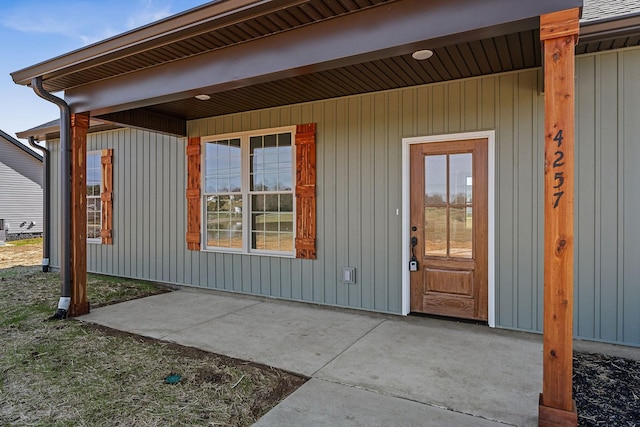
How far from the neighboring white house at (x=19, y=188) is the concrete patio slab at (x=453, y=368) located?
1591cm

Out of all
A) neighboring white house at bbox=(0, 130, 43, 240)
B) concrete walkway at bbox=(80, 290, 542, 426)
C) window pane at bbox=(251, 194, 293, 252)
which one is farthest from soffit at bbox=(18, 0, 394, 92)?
neighboring white house at bbox=(0, 130, 43, 240)

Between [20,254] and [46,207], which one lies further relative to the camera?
[20,254]

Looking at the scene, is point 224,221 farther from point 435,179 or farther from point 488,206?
point 488,206

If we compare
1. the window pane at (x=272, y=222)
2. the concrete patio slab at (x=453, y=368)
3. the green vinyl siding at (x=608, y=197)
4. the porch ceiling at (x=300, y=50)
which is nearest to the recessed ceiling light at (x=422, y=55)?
the porch ceiling at (x=300, y=50)

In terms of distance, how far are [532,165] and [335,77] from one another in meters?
2.09

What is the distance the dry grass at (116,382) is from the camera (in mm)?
2275

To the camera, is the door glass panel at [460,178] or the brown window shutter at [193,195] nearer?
the door glass panel at [460,178]

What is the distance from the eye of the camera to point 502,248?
376 cm

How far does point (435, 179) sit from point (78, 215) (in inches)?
158

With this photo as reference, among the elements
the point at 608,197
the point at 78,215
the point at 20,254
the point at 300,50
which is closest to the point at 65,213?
the point at 78,215

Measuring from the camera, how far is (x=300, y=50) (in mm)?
2969

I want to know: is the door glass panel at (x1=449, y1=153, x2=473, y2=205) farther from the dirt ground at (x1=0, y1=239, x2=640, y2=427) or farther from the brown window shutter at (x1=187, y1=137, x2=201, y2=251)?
the brown window shutter at (x1=187, y1=137, x2=201, y2=251)

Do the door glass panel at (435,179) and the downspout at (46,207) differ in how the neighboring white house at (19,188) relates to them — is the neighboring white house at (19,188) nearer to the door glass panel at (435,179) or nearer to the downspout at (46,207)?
the downspout at (46,207)

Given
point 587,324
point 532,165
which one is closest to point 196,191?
point 532,165
